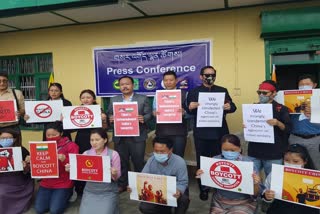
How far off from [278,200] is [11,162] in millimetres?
3345

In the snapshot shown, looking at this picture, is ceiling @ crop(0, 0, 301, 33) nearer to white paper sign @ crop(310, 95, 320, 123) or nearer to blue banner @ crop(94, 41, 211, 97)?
blue banner @ crop(94, 41, 211, 97)

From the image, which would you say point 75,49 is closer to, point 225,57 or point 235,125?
point 225,57

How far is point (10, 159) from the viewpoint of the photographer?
4.26m

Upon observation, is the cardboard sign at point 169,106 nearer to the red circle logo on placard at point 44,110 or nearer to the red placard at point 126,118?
the red placard at point 126,118

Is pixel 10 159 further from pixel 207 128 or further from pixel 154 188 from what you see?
pixel 207 128

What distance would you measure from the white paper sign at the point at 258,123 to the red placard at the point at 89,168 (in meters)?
1.83

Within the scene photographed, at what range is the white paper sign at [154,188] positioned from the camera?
3451 millimetres

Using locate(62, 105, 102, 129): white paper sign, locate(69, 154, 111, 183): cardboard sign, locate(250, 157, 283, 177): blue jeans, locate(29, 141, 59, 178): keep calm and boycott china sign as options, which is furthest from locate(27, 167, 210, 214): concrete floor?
locate(62, 105, 102, 129): white paper sign

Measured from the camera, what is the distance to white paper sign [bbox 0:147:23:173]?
4.23 meters

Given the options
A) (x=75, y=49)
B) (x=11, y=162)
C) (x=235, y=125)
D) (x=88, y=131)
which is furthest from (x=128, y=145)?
(x=75, y=49)

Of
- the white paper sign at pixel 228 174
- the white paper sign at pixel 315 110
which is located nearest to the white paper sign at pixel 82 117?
the white paper sign at pixel 228 174

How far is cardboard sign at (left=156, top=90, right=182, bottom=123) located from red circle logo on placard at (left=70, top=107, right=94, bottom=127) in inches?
39.4

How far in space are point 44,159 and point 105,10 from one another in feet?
8.91

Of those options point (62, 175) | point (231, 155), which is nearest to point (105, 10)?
point (62, 175)
